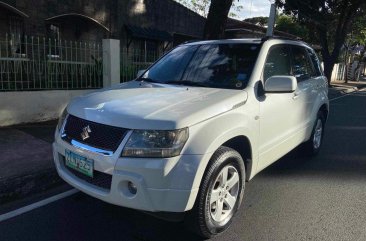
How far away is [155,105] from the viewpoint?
11.3 feet

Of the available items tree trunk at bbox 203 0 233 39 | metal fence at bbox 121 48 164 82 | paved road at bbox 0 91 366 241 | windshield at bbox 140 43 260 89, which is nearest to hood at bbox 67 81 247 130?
windshield at bbox 140 43 260 89

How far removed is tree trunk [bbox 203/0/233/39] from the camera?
10.4 m

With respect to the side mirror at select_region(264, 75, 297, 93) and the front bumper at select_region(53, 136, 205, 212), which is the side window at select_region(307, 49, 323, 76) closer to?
the side mirror at select_region(264, 75, 297, 93)

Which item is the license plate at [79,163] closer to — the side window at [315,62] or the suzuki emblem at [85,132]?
the suzuki emblem at [85,132]

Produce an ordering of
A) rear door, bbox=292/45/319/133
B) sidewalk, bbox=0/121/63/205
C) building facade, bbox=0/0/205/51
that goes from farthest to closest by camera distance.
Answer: building facade, bbox=0/0/205/51, rear door, bbox=292/45/319/133, sidewalk, bbox=0/121/63/205

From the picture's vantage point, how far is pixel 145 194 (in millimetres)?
3082

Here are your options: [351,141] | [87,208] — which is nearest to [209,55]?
[87,208]

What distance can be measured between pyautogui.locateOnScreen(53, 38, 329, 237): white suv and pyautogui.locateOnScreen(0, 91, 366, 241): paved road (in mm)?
412

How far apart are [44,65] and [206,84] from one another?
538 cm

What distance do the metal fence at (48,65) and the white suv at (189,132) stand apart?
411 centimetres

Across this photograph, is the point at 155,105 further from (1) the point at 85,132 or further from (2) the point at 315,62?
(2) the point at 315,62

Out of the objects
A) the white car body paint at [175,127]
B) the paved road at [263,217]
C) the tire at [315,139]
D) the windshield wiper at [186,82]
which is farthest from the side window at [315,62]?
the windshield wiper at [186,82]

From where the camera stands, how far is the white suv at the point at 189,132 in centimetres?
310

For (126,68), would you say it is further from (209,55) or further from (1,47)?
(209,55)
